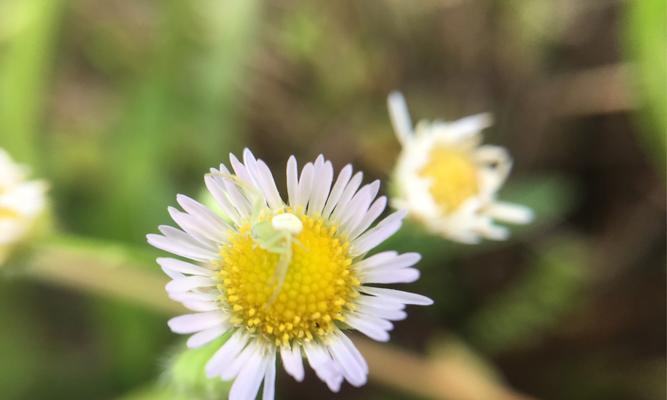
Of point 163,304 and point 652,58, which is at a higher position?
point 652,58

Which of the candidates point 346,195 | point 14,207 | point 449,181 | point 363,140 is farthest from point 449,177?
point 14,207

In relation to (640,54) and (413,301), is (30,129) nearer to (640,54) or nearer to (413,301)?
(413,301)

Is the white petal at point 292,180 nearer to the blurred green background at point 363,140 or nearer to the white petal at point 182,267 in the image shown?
the white petal at point 182,267

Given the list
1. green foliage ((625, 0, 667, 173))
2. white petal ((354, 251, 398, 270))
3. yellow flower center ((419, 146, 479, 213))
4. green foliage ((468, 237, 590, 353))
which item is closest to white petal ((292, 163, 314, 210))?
white petal ((354, 251, 398, 270))

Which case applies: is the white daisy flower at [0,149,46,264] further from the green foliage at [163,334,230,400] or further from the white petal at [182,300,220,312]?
the white petal at [182,300,220,312]

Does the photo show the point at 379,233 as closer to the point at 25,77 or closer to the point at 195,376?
the point at 195,376

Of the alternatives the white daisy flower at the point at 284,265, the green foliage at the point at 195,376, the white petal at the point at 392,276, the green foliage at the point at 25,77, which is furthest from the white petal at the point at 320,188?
the green foliage at the point at 25,77
